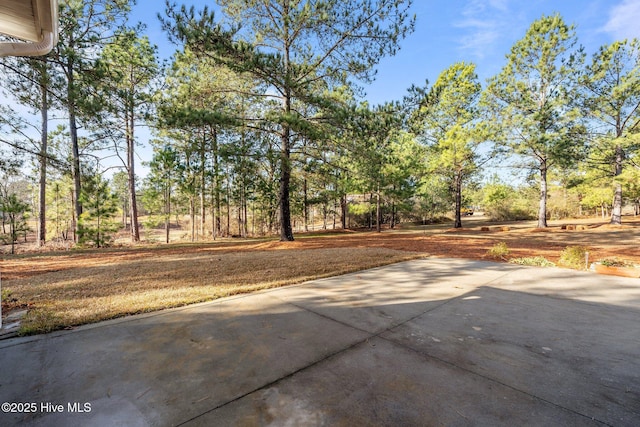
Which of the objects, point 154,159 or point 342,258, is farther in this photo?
point 154,159

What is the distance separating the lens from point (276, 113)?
921 centimetres

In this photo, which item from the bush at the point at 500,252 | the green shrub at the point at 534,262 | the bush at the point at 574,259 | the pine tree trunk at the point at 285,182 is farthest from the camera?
the pine tree trunk at the point at 285,182

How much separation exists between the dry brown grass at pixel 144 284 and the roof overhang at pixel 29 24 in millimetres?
2574

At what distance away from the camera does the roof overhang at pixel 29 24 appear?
1.99 m

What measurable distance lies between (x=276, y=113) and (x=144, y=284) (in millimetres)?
6851

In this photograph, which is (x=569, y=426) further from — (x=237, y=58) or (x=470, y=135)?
(x=470, y=135)

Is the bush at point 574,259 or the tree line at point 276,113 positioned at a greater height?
the tree line at point 276,113

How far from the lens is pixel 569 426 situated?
139 cm

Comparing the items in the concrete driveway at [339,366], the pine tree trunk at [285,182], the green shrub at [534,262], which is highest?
the pine tree trunk at [285,182]

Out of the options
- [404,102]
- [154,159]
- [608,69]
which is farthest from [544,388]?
[608,69]

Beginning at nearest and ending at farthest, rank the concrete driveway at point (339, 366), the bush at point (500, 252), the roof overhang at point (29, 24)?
the concrete driveway at point (339, 366), the roof overhang at point (29, 24), the bush at point (500, 252)

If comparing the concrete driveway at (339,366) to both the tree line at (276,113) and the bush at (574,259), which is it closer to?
the bush at (574,259)

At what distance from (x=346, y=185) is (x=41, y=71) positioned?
14.7 metres

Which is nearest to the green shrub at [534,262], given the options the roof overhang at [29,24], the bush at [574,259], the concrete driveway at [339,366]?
the bush at [574,259]
